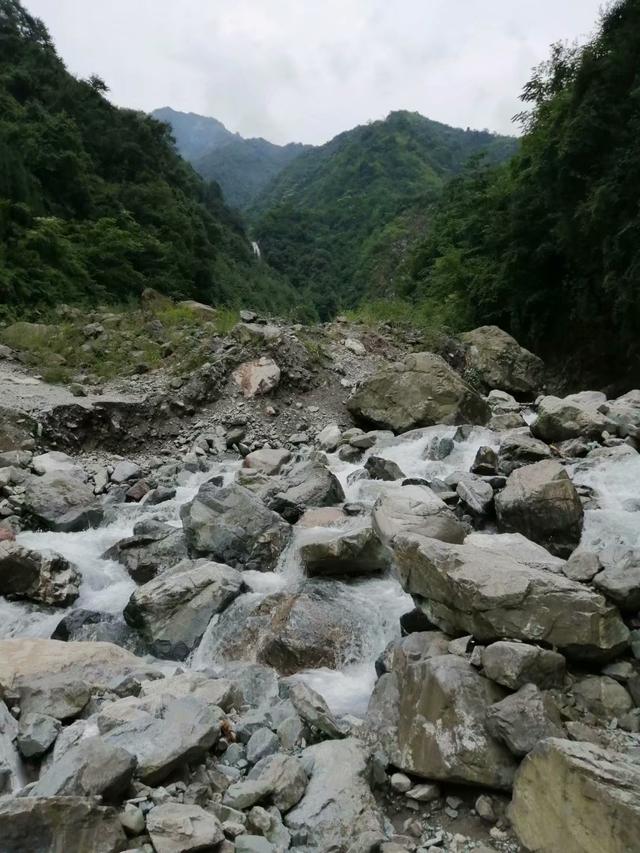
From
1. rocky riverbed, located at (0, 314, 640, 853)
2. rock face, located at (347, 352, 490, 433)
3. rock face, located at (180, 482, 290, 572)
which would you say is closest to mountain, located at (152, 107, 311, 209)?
rock face, located at (347, 352, 490, 433)

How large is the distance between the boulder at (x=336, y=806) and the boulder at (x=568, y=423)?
671 centimetres

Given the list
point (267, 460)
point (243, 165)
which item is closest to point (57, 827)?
point (267, 460)

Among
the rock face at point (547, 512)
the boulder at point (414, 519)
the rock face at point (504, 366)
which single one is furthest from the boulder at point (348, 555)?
the rock face at point (504, 366)

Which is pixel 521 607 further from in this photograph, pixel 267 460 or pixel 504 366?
pixel 504 366

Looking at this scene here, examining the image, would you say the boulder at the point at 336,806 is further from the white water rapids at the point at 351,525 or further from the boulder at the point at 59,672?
the boulder at the point at 59,672

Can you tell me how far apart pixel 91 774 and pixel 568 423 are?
8059mm

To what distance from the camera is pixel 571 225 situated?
48.1 ft

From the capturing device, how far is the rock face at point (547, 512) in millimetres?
6418

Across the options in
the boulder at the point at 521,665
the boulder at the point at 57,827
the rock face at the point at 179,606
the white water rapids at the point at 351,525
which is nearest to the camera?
the boulder at the point at 57,827

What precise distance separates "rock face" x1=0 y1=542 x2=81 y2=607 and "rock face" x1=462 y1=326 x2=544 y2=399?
10885 millimetres

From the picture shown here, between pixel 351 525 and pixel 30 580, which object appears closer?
pixel 30 580

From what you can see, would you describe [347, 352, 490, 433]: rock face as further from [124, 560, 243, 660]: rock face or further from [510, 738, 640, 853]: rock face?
[510, 738, 640, 853]: rock face

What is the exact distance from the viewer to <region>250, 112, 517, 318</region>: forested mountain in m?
50.8

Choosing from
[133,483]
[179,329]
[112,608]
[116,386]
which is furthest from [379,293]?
[112,608]
